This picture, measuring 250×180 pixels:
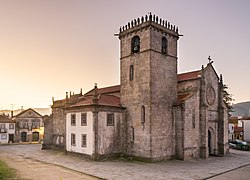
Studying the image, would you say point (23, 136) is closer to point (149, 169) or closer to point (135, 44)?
point (135, 44)

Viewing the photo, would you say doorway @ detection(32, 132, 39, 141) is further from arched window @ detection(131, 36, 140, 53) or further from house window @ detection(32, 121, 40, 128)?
arched window @ detection(131, 36, 140, 53)

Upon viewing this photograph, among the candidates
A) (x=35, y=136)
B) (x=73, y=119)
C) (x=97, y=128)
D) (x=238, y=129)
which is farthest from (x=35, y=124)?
(x=238, y=129)

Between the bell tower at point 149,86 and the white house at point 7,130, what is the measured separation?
37.2m

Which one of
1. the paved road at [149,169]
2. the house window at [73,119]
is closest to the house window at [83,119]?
the house window at [73,119]

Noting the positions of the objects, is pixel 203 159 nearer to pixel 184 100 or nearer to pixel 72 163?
pixel 184 100

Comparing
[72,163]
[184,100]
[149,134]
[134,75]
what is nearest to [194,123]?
[184,100]

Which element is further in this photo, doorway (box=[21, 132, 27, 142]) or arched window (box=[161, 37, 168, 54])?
doorway (box=[21, 132, 27, 142])

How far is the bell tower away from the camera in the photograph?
1111 inches

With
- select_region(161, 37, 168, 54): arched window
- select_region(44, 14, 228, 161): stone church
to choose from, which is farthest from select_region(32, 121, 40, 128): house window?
select_region(161, 37, 168, 54): arched window

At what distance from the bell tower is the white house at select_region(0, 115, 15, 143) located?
37.2 meters

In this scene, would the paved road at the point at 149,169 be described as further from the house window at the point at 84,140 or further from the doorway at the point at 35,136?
the doorway at the point at 35,136

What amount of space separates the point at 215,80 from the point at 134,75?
41.9ft

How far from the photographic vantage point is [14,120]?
58469 millimetres

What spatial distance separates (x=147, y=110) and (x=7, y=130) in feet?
137
